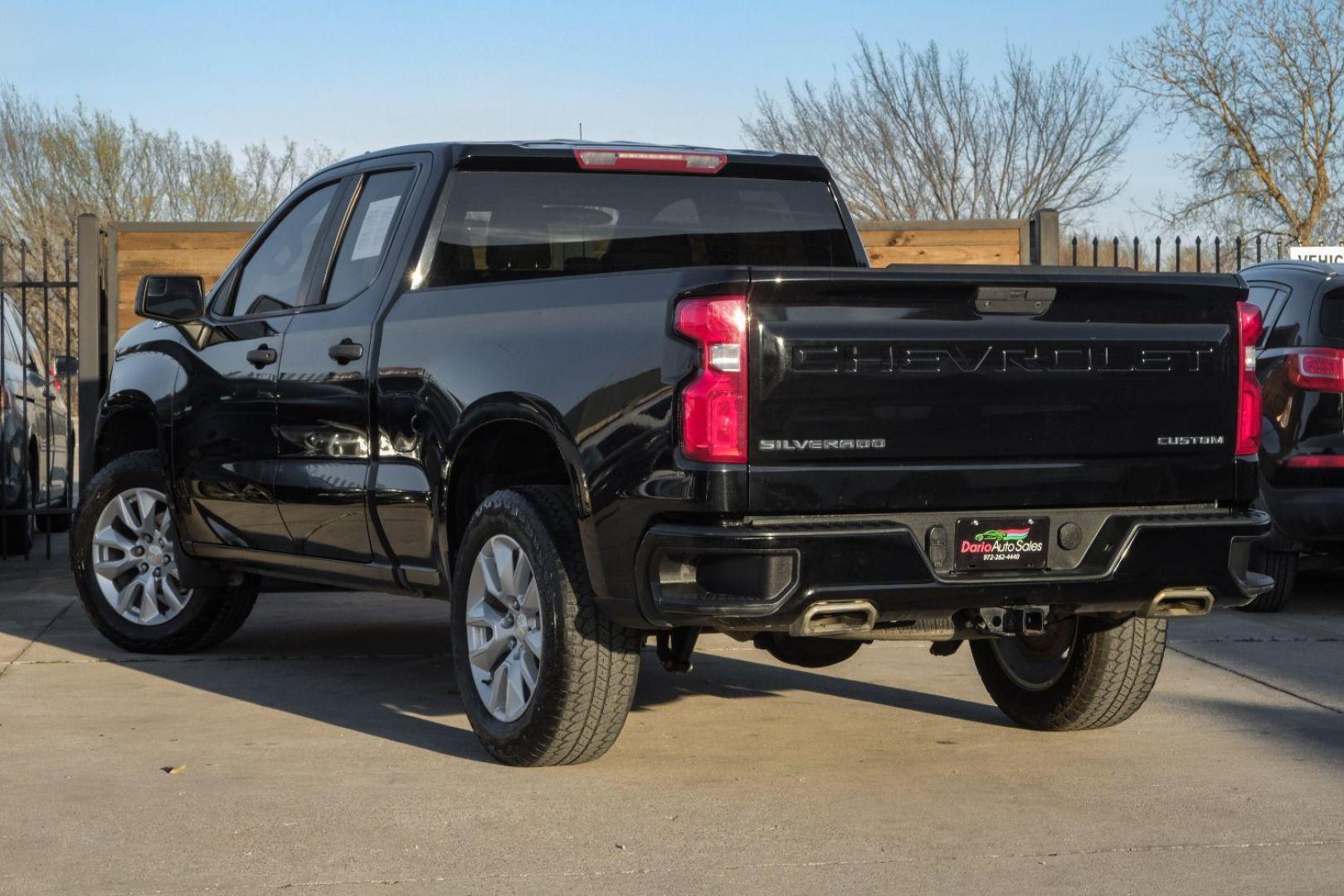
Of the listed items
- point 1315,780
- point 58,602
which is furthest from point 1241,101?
point 1315,780

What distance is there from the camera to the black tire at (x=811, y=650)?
22.2ft

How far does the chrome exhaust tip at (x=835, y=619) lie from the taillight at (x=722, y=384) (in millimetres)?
437

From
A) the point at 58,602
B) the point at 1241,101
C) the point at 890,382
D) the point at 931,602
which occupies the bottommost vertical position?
the point at 58,602

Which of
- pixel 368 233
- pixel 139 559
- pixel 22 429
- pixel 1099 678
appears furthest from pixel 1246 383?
pixel 22 429

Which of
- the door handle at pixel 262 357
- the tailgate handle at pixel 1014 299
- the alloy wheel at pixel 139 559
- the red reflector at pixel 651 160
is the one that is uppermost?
the red reflector at pixel 651 160

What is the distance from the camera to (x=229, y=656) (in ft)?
26.5

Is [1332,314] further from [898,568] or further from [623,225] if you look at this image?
[898,568]

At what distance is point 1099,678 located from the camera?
6035 millimetres

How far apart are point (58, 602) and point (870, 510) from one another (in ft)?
21.0

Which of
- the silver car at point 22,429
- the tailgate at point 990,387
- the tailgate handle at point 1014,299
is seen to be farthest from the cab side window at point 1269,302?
the silver car at point 22,429

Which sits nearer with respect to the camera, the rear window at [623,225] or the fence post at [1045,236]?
the rear window at [623,225]

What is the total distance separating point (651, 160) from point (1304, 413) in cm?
405

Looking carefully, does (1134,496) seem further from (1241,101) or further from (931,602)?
(1241,101)

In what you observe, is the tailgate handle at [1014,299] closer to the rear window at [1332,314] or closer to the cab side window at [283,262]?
the cab side window at [283,262]
